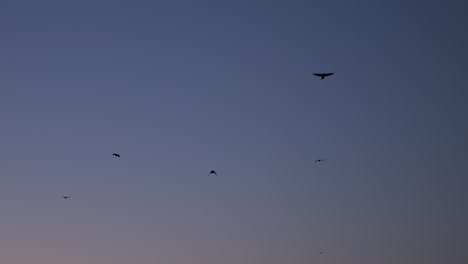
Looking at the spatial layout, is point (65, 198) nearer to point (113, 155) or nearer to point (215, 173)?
point (113, 155)

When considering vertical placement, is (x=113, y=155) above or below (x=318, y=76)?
below

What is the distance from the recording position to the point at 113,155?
8025 centimetres

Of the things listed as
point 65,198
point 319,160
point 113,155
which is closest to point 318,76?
point 319,160

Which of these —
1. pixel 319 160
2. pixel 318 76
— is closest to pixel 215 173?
pixel 319 160

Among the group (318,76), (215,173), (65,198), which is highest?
(318,76)

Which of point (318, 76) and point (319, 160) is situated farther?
point (319, 160)

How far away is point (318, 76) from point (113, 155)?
107 ft

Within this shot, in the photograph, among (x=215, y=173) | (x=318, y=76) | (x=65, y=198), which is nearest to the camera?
(x=318, y=76)

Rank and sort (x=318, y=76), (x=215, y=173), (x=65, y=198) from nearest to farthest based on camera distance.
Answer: (x=318, y=76)
(x=215, y=173)
(x=65, y=198)

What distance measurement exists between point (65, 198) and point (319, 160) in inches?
1510

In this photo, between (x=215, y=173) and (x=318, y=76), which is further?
(x=215, y=173)

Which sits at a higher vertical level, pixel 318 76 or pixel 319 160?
pixel 318 76

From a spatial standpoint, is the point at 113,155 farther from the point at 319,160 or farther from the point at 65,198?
the point at 319,160

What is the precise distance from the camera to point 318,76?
212ft
